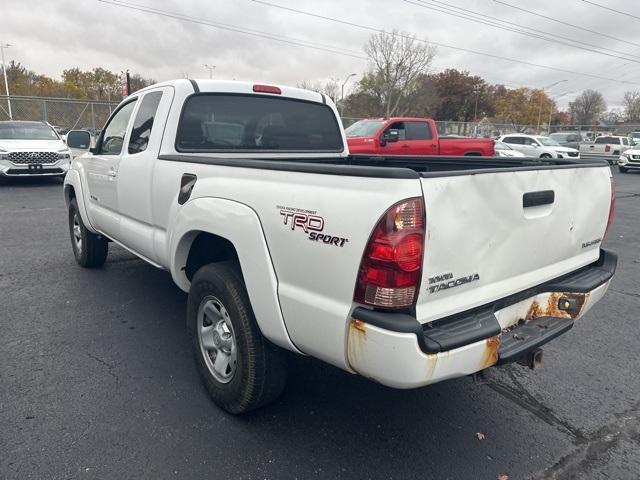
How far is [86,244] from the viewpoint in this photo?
17.2 feet

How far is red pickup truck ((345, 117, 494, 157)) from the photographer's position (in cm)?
1310

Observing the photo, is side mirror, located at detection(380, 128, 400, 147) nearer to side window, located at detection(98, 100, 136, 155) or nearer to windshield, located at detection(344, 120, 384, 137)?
windshield, located at detection(344, 120, 384, 137)

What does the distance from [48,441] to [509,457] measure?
2.42m

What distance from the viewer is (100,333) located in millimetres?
3787

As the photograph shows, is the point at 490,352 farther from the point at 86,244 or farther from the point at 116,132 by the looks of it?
the point at 86,244

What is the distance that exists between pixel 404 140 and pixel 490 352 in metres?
12.3

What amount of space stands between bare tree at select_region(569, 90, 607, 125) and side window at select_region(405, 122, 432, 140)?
76.6m

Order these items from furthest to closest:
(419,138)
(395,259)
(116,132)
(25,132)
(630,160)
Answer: (630,160), (419,138), (25,132), (116,132), (395,259)

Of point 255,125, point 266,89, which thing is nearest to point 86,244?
point 255,125

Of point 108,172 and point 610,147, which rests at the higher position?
point 610,147

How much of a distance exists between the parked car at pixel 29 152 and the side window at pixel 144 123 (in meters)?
9.71

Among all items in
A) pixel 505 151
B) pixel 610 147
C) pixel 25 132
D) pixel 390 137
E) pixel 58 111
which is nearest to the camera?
pixel 25 132

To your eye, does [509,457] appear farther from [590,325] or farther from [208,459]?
[590,325]

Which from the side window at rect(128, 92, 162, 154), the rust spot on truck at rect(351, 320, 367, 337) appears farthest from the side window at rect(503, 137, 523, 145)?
the rust spot on truck at rect(351, 320, 367, 337)
